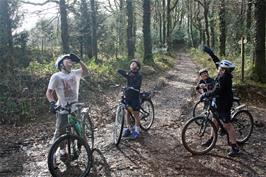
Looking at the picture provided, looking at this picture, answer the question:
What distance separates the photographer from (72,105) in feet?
22.3

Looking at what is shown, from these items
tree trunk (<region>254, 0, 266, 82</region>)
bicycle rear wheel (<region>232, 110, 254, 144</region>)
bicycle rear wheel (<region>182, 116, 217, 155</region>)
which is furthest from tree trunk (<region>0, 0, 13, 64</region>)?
bicycle rear wheel (<region>232, 110, 254, 144</region>)

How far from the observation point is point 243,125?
8.37 meters

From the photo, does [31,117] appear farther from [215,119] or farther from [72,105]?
[215,119]

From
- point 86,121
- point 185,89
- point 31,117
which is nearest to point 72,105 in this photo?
point 86,121

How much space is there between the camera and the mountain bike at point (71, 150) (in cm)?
607

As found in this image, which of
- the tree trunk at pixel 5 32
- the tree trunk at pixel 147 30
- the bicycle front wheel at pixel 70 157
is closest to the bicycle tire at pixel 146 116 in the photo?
the bicycle front wheel at pixel 70 157

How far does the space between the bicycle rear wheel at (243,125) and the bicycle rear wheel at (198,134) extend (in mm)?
820

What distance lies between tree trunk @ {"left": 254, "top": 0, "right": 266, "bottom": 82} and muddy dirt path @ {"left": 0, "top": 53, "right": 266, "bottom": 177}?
4423 mm

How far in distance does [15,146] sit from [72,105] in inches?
104

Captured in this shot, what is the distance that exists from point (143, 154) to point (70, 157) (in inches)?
68.9

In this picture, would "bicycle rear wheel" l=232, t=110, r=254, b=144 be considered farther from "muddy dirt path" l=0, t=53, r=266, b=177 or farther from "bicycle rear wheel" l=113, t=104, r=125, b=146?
"bicycle rear wheel" l=113, t=104, r=125, b=146

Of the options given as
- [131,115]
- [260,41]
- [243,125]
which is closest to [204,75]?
[243,125]

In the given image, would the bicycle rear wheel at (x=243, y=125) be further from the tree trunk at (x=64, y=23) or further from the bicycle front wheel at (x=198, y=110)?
the tree trunk at (x=64, y=23)

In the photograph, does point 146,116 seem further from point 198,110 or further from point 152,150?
point 198,110
